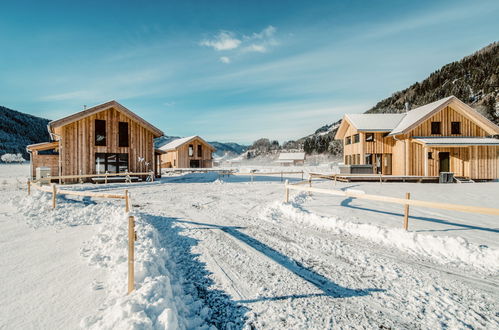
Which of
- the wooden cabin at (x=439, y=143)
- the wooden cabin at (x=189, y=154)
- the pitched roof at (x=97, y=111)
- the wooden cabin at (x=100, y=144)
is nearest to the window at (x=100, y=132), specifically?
the wooden cabin at (x=100, y=144)

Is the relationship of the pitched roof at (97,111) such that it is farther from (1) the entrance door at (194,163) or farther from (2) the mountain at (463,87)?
(2) the mountain at (463,87)

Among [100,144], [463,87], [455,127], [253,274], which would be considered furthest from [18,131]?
[463,87]

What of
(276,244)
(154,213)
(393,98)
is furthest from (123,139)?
(393,98)

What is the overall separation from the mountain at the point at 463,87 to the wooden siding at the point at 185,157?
189 ft

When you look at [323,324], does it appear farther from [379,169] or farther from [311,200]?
[379,169]

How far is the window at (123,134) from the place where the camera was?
21.8 meters

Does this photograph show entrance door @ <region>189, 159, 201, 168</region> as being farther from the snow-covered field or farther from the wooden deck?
the snow-covered field

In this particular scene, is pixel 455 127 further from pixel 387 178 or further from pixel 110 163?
pixel 110 163

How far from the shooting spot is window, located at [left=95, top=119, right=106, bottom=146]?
68.7 feet

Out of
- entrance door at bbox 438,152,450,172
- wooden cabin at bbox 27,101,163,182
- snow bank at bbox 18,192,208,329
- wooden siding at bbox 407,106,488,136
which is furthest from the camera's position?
wooden siding at bbox 407,106,488,136

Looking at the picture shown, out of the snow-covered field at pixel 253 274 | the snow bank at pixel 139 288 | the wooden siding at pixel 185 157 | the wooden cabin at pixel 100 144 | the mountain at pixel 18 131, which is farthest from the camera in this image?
the mountain at pixel 18 131

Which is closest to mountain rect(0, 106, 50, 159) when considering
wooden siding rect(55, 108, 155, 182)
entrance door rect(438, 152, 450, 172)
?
wooden siding rect(55, 108, 155, 182)

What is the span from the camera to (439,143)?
21000 mm

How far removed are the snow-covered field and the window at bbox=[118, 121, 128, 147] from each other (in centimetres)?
1443
